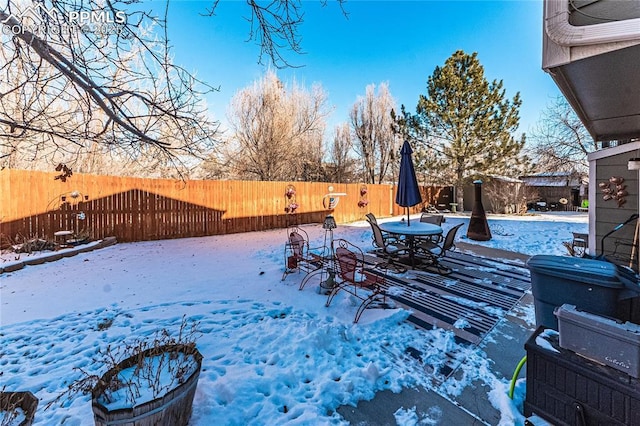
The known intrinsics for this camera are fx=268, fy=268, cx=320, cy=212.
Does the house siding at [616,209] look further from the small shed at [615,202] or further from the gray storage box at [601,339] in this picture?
the gray storage box at [601,339]

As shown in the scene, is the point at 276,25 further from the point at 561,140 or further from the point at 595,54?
the point at 561,140

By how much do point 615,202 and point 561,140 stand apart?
1117cm

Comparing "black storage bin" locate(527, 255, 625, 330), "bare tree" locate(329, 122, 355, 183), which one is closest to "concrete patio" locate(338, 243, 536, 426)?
"black storage bin" locate(527, 255, 625, 330)

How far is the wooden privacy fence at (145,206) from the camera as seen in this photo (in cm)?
619

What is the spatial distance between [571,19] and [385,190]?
13.8m

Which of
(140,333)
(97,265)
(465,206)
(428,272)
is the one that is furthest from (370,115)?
(140,333)

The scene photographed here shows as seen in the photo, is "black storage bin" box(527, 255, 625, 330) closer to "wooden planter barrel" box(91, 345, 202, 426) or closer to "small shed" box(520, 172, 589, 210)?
"wooden planter barrel" box(91, 345, 202, 426)

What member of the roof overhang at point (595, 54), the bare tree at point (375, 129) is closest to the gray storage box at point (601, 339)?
the roof overhang at point (595, 54)

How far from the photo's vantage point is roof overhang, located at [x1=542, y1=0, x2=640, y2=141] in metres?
1.48

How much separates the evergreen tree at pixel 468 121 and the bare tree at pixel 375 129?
211 cm

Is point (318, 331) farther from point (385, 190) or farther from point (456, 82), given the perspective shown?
point (456, 82)

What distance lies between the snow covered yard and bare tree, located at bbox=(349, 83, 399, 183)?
15.1 metres

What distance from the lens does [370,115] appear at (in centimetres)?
1805

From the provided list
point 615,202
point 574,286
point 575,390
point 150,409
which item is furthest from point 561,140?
point 150,409
